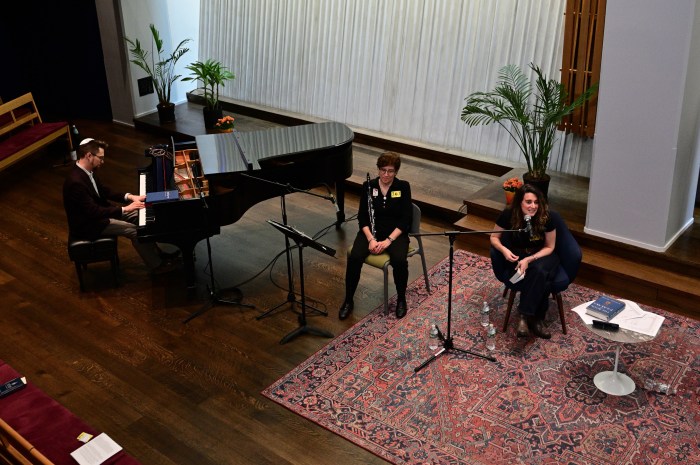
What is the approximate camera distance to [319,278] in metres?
6.29

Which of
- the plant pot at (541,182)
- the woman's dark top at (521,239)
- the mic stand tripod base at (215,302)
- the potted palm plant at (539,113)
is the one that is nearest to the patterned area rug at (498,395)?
the woman's dark top at (521,239)

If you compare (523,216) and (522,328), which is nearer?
(523,216)

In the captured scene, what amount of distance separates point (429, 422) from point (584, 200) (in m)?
3.14

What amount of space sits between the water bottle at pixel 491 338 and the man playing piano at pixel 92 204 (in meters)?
2.75

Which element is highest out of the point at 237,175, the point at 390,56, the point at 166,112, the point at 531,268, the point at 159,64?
the point at 390,56

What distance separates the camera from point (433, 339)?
536cm

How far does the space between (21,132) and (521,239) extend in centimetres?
627

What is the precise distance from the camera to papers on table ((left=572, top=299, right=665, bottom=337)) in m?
4.56

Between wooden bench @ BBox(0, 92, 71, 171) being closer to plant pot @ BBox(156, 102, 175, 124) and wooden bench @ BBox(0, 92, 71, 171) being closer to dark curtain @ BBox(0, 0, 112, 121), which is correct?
plant pot @ BBox(156, 102, 175, 124)

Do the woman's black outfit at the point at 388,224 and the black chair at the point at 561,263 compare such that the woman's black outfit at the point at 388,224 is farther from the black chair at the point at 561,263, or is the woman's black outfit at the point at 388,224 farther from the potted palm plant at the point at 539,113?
the potted palm plant at the point at 539,113

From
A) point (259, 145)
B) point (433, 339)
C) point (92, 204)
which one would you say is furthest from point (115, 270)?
point (433, 339)

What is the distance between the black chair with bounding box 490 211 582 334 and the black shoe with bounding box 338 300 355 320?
1135 millimetres

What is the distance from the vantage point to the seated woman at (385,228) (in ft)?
18.2

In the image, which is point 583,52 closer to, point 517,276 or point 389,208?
point 389,208
